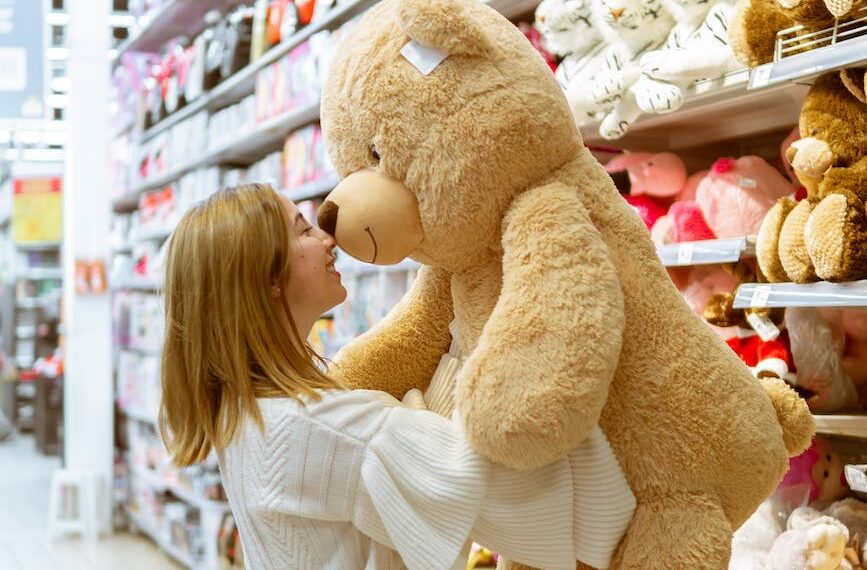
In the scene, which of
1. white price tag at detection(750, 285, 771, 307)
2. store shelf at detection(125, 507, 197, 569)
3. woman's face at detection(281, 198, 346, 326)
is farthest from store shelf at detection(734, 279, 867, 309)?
store shelf at detection(125, 507, 197, 569)

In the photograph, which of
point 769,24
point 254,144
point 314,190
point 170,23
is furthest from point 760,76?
point 170,23

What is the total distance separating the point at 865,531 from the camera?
173cm

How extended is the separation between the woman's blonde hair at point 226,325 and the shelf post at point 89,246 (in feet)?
14.1

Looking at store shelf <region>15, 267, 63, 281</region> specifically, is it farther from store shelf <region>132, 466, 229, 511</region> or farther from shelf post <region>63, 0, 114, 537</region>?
store shelf <region>132, 466, 229, 511</region>

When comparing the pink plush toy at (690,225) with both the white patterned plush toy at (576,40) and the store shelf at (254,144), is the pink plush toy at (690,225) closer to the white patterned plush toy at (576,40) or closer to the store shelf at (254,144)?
the white patterned plush toy at (576,40)

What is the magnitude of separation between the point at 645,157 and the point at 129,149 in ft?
13.4

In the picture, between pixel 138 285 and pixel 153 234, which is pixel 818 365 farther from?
pixel 138 285

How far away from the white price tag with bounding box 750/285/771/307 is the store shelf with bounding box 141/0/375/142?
1.62 m

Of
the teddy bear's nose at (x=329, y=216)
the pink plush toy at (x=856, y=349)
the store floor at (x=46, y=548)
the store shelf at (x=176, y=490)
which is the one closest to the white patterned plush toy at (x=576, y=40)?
the pink plush toy at (x=856, y=349)

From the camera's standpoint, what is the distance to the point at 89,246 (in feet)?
17.7

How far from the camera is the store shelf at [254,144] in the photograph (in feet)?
11.0

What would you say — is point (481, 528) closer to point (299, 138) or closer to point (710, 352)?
point (710, 352)

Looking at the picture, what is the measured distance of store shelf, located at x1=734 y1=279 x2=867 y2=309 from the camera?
153cm

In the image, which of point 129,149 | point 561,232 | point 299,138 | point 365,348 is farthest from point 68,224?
point 561,232
